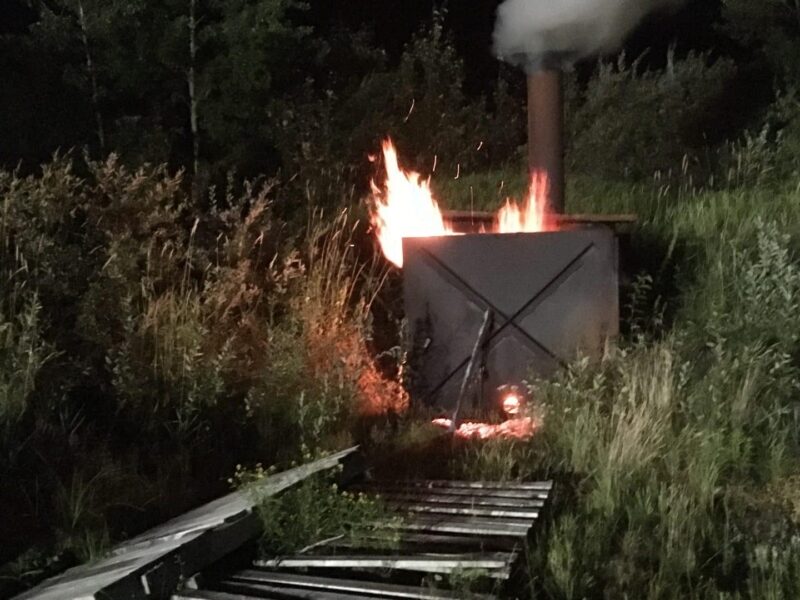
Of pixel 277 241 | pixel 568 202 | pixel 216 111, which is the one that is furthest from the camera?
pixel 216 111

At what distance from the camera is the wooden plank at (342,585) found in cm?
347

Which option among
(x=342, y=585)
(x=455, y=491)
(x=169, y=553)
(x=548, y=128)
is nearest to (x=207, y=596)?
(x=169, y=553)

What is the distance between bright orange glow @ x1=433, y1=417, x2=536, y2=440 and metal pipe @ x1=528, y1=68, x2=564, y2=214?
5.59 feet

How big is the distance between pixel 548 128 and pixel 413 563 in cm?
377

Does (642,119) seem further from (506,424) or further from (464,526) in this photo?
(464,526)

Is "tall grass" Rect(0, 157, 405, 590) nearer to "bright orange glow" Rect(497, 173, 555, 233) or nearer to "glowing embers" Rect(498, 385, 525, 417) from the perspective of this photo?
"glowing embers" Rect(498, 385, 525, 417)

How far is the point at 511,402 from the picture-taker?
6.13m

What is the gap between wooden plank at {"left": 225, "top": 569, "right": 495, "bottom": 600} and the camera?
11.4 feet

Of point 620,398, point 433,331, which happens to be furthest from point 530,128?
point 620,398

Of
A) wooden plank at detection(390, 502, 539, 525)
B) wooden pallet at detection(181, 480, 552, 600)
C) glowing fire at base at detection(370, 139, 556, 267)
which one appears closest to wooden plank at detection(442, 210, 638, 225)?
glowing fire at base at detection(370, 139, 556, 267)

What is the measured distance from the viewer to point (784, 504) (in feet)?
15.4

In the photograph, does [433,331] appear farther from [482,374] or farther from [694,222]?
[694,222]

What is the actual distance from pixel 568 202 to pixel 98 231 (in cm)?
419

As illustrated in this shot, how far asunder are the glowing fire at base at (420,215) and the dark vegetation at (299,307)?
29 cm
